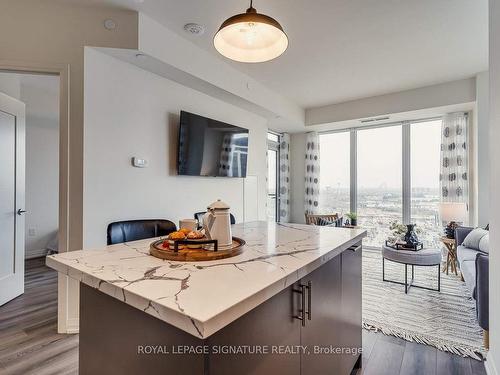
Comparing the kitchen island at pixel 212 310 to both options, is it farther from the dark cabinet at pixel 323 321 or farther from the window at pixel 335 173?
the window at pixel 335 173

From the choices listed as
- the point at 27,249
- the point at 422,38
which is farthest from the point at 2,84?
the point at 422,38

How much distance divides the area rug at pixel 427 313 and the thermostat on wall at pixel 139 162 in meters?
2.62

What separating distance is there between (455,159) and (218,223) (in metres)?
4.74

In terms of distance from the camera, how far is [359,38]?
2996 millimetres

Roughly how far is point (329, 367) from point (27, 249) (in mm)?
5061

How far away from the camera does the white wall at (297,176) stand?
6.37m

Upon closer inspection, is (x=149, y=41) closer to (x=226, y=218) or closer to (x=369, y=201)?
(x=226, y=218)

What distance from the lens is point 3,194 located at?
282cm

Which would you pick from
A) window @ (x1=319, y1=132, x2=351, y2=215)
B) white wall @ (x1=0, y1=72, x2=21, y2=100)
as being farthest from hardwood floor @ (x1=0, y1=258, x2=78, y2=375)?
window @ (x1=319, y1=132, x2=351, y2=215)

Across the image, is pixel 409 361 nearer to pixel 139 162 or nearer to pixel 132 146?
pixel 139 162

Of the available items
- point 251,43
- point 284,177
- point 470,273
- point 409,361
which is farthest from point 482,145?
point 251,43

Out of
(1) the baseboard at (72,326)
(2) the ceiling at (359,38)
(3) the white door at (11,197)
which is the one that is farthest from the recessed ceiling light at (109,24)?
(1) the baseboard at (72,326)

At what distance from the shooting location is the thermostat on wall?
2.85 metres

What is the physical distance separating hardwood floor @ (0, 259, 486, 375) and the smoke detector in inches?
115
